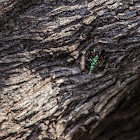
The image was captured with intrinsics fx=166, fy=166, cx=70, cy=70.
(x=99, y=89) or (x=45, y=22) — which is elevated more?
(x=45, y=22)

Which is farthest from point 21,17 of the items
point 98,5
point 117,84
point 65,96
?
point 117,84

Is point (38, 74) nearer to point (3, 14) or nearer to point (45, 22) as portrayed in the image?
point (45, 22)

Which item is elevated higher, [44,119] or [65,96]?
[65,96]

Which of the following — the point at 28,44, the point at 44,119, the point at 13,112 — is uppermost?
the point at 28,44

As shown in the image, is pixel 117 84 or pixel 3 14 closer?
pixel 3 14

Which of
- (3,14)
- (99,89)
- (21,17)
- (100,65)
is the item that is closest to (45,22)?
(21,17)

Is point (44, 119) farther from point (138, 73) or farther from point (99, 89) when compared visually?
point (138, 73)
